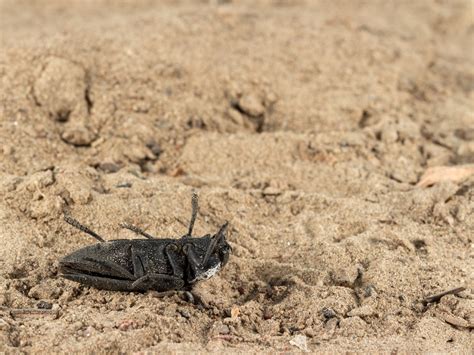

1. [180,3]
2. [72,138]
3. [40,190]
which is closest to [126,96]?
[72,138]

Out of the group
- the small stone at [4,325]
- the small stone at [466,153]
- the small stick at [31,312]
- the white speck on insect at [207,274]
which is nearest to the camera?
the small stone at [4,325]

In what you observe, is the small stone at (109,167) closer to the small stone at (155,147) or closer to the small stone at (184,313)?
the small stone at (155,147)

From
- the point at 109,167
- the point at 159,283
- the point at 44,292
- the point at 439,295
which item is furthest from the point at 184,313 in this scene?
the point at 109,167

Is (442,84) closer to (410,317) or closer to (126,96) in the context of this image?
(126,96)

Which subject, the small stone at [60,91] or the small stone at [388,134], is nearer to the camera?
the small stone at [60,91]

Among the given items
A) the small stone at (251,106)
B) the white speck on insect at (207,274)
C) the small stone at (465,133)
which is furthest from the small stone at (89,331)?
the small stone at (465,133)

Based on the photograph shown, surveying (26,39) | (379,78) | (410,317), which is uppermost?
(26,39)

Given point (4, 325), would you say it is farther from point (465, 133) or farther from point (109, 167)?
point (465, 133)
